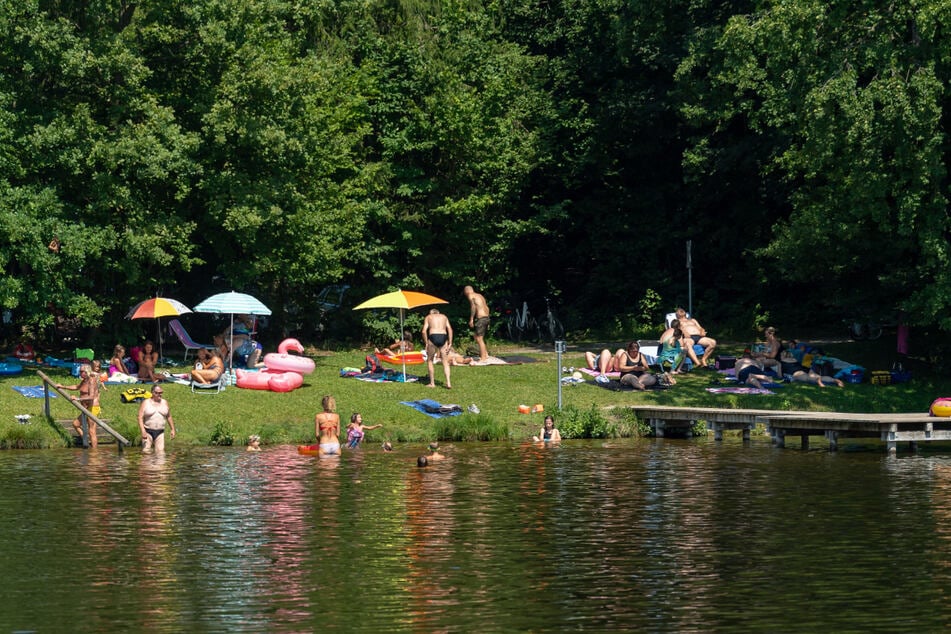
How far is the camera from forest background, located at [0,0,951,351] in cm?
3478

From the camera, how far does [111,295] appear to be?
3900cm

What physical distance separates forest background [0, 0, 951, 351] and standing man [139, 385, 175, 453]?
6.00 meters

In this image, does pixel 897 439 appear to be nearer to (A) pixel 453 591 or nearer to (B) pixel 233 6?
(A) pixel 453 591

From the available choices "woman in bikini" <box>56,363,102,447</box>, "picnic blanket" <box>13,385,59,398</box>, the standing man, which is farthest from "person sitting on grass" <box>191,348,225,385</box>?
the standing man

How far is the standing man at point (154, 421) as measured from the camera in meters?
29.3

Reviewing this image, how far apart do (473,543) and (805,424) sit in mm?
13545

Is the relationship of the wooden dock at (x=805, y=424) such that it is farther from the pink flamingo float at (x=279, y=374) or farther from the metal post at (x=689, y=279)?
the metal post at (x=689, y=279)

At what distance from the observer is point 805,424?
30578 millimetres

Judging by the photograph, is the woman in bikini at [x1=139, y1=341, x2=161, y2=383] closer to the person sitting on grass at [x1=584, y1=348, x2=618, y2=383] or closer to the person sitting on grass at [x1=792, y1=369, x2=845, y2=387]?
the person sitting on grass at [x1=584, y1=348, x2=618, y2=383]

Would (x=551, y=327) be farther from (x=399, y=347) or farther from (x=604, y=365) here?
(x=604, y=365)

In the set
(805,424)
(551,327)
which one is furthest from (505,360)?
(805,424)

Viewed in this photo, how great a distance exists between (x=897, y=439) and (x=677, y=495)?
8.61 m

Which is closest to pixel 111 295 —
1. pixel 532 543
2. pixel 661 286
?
pixel 661 286

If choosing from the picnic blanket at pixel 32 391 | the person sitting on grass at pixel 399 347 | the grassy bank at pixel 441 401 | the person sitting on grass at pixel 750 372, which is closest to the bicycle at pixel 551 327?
the person sitting on grass at pixel 399 347
